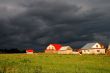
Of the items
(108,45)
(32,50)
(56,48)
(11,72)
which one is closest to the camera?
(11,72)

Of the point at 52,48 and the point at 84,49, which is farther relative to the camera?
the point at 52,48

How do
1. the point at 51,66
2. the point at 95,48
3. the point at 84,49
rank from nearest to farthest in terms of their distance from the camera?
the point at 51,66 → the point at 95,48 → the point at 84,49

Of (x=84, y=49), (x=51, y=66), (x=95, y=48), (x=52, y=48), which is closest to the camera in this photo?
(x=51, y=66)

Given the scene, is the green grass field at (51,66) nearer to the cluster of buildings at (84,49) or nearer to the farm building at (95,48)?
the farm building at (95,48)

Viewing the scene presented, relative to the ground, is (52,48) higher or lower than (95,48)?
higher

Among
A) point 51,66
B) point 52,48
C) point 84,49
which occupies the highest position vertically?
point 52,48

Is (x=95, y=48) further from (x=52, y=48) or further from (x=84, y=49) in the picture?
(x=52, y=48)

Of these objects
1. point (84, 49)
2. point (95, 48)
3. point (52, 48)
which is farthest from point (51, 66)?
point (52, 48)

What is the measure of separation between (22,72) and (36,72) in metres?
1.29

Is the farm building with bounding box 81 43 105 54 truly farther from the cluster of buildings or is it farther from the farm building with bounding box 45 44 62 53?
the farm building with bounding box 45 44 62 53

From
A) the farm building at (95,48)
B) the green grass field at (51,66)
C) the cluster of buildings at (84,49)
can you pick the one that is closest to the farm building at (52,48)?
the cluster of buildings at (84,49)

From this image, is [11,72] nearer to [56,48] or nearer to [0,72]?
[0,72]

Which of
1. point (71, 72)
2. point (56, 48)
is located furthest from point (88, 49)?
point (71, 72)

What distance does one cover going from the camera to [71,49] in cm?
12775
